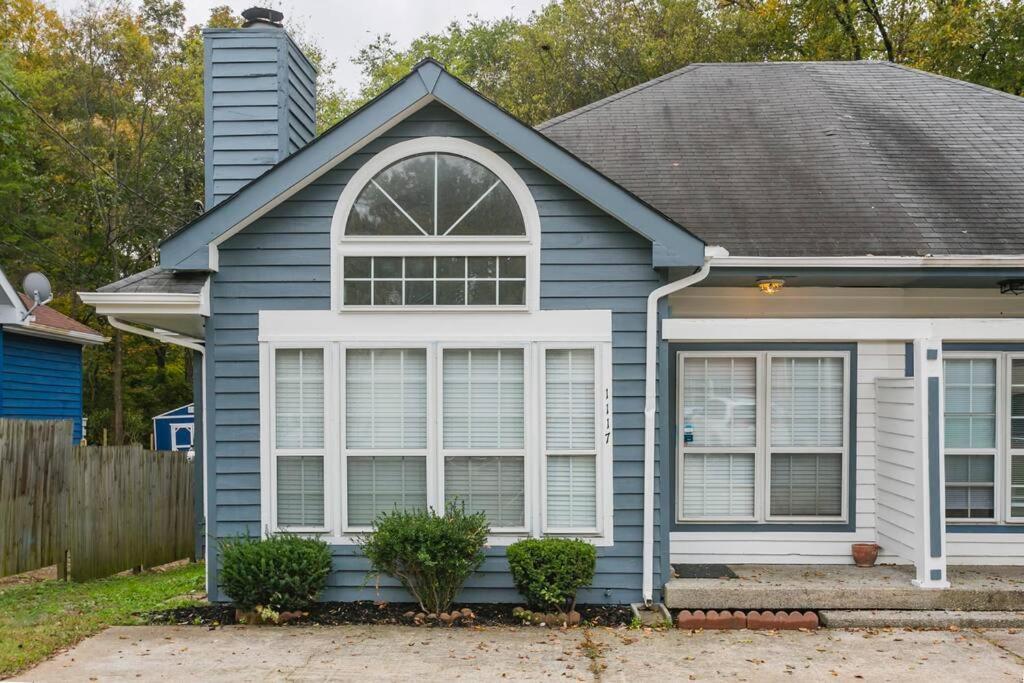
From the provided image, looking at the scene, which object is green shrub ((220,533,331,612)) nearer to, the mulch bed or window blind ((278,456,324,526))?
the mulch bed

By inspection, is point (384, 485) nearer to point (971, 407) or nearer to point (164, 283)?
point (164, 283)

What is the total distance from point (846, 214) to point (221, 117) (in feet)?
19.0

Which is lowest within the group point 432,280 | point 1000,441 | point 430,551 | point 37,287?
point 430,551

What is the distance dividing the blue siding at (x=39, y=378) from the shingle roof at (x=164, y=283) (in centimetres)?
750

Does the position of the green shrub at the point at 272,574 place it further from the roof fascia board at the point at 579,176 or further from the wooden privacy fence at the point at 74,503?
the roof fascia board at the point at 579,176

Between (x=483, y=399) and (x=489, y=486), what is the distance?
0.70 metres

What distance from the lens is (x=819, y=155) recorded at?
29.9ft

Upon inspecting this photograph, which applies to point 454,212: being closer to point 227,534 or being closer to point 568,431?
point 568,431

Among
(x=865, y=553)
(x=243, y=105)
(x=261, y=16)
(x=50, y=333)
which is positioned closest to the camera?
(x=865, y=553)

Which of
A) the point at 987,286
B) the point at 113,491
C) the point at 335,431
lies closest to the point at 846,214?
the point at 987,286

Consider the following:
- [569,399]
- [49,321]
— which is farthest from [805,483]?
[49,321]

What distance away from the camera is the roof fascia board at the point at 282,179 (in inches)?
264

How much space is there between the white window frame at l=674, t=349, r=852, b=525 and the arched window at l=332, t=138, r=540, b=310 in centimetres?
196

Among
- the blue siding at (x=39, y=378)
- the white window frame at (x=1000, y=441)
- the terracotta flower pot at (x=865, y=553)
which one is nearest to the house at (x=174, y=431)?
the blue siding at (x=39, y=378)
